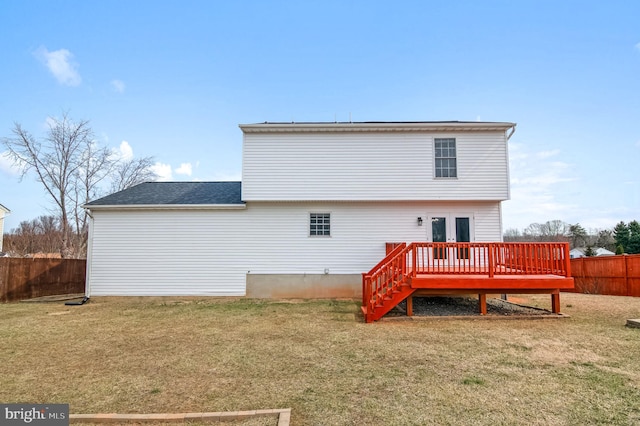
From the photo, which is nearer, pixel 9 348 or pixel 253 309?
pixel 9 348

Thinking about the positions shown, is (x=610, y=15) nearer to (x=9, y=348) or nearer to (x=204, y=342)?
(x=204, y=342)

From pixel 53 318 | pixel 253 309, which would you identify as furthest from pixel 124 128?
pixel 253 309

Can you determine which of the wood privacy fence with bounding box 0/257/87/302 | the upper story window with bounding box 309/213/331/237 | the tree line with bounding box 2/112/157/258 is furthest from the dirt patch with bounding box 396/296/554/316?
the tree line with bounding box 2/112/157/258

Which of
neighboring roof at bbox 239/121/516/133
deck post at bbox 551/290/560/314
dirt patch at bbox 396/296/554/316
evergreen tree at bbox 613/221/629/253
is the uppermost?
neighboring roof at bbox 239/121/516/133

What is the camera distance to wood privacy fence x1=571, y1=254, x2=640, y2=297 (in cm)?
1300

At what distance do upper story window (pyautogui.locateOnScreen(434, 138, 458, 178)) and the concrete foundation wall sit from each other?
4.59 meters

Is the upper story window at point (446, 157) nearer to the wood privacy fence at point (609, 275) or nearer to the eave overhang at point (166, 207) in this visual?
the eave overhang at point (166, 207)

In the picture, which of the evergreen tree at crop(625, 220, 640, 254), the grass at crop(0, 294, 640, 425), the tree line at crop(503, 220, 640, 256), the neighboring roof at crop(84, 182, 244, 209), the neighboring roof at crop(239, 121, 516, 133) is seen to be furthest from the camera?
the tree line at crop(503, 220, 640, 256)

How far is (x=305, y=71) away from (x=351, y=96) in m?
2.62

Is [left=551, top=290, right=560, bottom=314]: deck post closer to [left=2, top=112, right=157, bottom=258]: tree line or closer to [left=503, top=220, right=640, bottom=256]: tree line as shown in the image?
[left=503, top=220, right=640, bottom=256]: tree line

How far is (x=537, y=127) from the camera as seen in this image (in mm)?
12617

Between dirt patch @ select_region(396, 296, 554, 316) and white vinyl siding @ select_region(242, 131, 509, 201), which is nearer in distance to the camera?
dirt patch @ select_region(396, 296, 554, 316)

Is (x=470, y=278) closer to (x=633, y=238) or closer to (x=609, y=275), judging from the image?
(x=609, y=275)

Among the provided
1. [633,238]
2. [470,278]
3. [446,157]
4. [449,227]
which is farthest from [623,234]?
[470,278]
